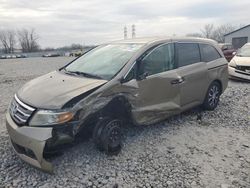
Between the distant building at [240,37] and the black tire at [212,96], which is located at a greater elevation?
the distant building at [240,37]

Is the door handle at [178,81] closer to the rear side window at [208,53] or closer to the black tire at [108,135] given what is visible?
the rear side window at [208,53]

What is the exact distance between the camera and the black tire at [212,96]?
570 centimetres

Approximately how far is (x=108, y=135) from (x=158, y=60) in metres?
1.60

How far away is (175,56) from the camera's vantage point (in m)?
4.74

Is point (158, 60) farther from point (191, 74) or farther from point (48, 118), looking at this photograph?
point (48, 118)

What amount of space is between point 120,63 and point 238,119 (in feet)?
9.82

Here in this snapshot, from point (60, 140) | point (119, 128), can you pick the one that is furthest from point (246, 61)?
point (60, 140)

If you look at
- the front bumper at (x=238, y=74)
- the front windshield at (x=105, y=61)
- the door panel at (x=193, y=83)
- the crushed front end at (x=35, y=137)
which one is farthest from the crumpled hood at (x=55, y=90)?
the front bumper at (x=238, y=74)

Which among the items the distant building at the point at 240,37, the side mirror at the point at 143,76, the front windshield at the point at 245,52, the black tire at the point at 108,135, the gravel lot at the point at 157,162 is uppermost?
the distant building at the point at 240,37

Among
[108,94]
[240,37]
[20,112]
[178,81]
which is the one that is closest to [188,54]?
[178,81]

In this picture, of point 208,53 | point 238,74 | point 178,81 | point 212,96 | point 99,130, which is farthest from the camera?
point 238,74

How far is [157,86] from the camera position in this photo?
4.25m

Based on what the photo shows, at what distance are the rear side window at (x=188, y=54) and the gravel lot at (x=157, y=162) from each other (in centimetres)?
122

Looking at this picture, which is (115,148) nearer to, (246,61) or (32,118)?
(32,118)
